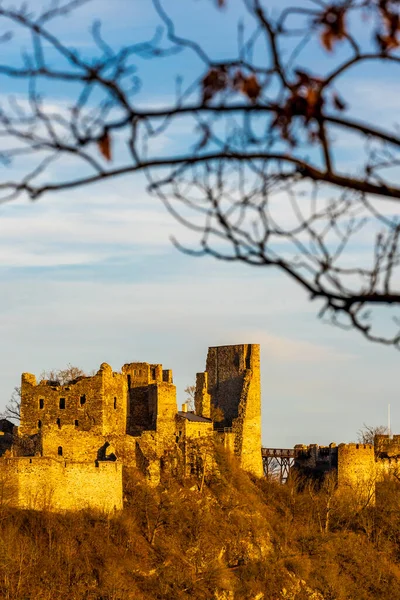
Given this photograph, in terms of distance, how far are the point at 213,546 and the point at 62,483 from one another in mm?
7535

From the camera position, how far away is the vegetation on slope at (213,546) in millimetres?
48281

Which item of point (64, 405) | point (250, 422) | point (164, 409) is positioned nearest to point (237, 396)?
point (250, 422)

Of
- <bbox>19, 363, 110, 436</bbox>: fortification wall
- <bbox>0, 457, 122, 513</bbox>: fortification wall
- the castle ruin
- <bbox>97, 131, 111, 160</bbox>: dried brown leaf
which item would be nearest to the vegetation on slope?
<bbox>0, 457, 122, 513</bbox>: fortification wall

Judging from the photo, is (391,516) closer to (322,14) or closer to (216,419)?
(216,419)

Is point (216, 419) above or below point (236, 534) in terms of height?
above

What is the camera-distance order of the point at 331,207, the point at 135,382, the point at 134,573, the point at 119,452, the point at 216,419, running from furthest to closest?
1. the point at 216,419
2. the point at 135,382
3. the point at 119,452
4. the point at 134,573
5. the point at 331,207

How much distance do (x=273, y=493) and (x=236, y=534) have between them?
744 cm

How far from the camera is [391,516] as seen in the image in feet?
215

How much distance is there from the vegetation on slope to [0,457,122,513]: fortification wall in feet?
1.70

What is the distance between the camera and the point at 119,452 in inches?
2121

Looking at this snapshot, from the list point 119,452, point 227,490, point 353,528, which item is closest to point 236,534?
point 227,490

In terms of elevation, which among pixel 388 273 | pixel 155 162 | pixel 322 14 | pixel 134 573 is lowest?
pixel 134 573

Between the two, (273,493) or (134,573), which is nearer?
(134,573)

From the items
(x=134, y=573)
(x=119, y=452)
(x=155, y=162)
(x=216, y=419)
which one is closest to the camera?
(x=155, y=162)
